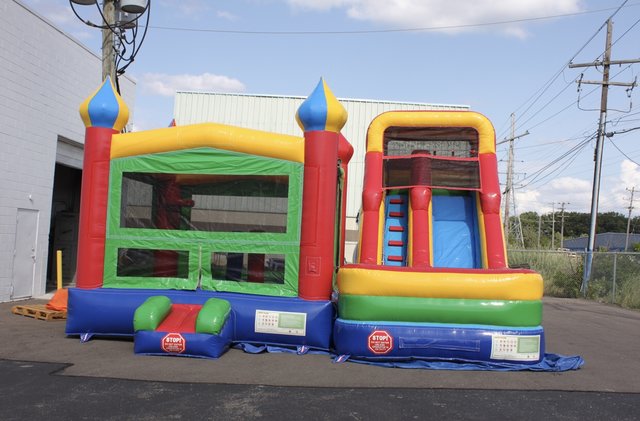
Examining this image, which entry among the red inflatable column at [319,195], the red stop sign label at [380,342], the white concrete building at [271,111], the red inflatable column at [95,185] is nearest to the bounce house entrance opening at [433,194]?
the red inflatable column at [319,195]

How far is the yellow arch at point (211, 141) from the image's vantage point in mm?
7484

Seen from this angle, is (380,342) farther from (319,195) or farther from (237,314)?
(319,195)

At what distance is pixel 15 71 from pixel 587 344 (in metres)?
11.5

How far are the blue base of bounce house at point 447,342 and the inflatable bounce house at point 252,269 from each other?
1 cm

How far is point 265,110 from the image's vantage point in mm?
20938

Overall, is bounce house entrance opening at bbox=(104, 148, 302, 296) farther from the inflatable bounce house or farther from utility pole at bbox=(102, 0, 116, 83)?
utility pole at bbox=(102, 0, 116, 83)

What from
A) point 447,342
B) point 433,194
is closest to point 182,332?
point 447,342

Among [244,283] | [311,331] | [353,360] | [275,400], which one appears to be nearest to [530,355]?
[353,360]

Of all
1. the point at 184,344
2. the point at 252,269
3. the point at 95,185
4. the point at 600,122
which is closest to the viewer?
the point at 184,344

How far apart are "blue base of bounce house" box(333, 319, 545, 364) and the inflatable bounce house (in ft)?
0.04

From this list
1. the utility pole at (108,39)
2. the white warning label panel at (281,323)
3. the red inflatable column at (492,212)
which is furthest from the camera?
the utility pole at (108,39)

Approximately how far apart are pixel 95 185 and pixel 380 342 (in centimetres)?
444

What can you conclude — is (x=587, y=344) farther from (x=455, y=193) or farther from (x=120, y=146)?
(x=120, y=146)

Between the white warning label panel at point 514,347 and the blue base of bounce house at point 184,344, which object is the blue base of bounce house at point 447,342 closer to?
the white warning label panel at point 514,347
